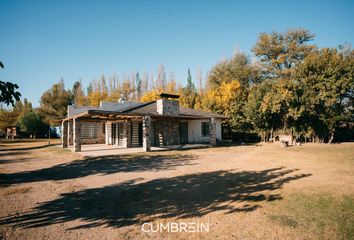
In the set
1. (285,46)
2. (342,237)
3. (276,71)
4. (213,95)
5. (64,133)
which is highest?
(285,46)

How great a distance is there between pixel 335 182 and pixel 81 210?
7978mm

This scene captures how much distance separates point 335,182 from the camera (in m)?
7.13

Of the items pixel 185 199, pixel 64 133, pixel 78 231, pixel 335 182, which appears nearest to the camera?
pixel 78 231

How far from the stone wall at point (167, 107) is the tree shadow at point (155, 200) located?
11768 mm

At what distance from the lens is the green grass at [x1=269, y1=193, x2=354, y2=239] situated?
4.11m

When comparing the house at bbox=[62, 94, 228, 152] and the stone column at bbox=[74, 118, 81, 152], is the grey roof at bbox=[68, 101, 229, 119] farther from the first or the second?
the stone column at bbox=[74, 118, 81, 152]

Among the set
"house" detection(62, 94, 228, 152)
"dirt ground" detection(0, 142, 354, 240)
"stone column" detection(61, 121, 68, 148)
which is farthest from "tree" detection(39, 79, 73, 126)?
"dirt ground" detection(0, 142, 354, 240)

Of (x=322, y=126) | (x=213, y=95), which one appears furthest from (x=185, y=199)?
(x=213, y=95)

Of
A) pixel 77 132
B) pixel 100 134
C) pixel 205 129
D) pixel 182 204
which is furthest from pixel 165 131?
pixel 182 204

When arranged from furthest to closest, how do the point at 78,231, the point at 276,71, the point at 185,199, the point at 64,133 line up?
the point at 276,71 < the point at 64,133 < the point at 185,199 < the point at 78,231

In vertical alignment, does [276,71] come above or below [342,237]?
above

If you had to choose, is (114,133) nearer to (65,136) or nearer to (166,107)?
(65,136)

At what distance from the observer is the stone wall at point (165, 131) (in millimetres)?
21531

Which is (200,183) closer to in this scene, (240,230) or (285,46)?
(240,230)
